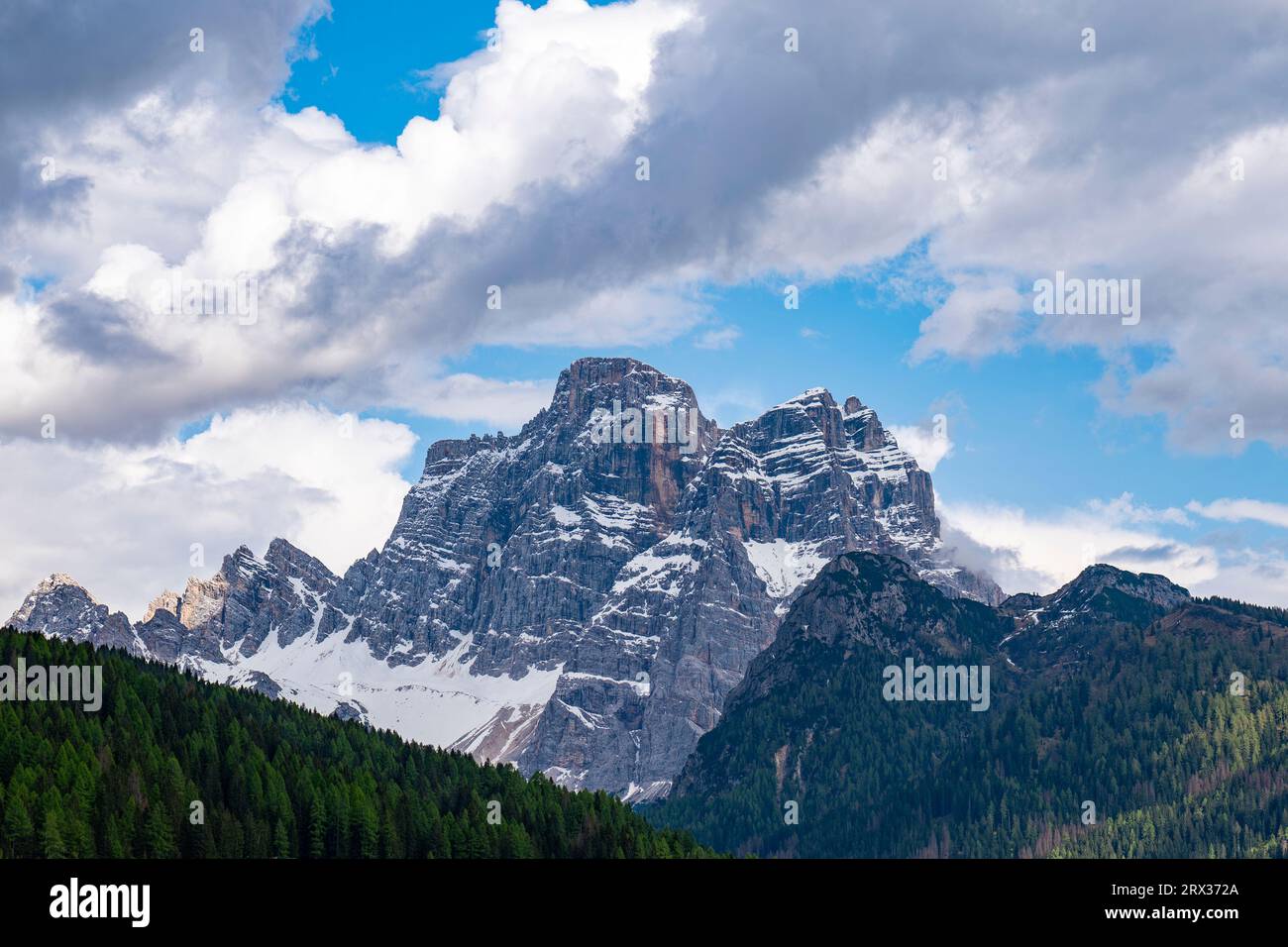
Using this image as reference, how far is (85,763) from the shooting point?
616 ft
